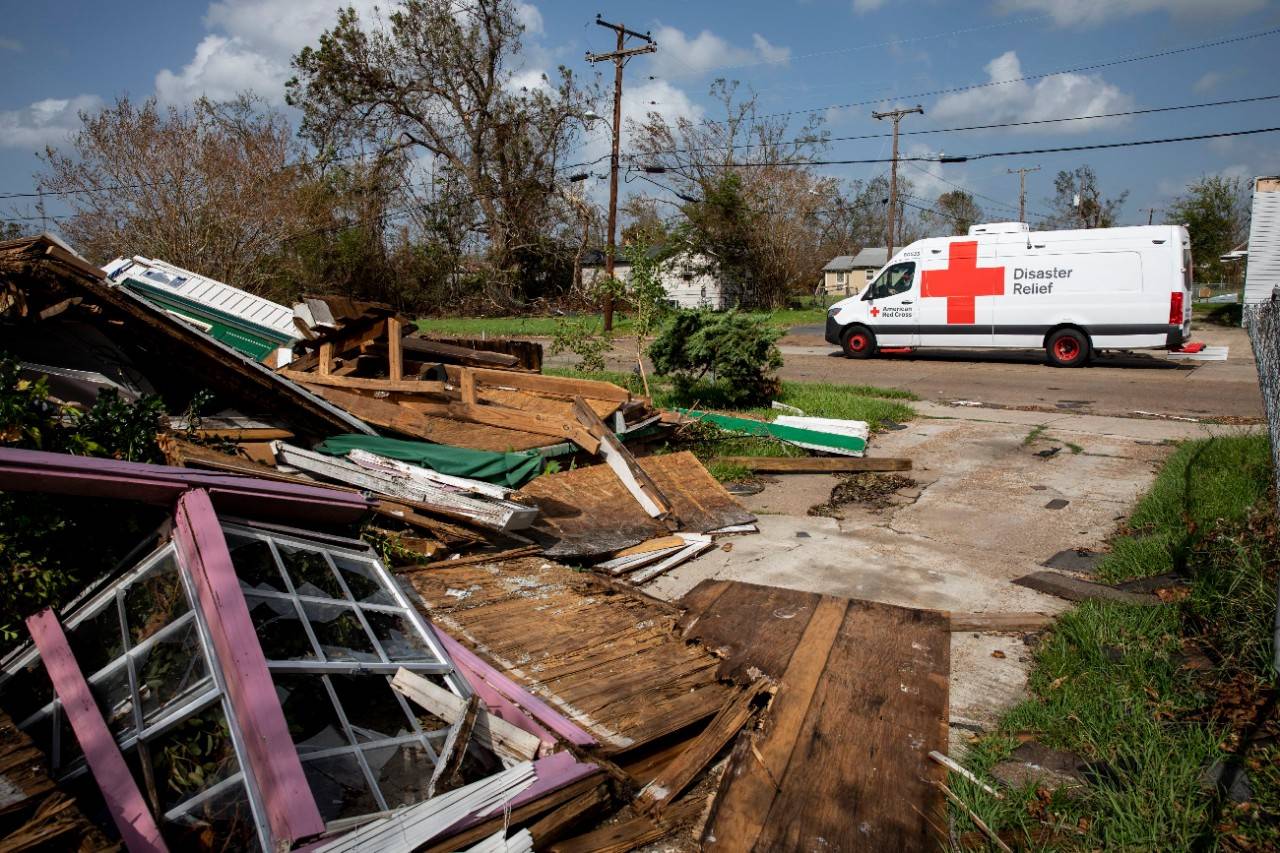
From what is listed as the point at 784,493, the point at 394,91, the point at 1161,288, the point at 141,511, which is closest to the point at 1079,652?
the point at 784,493

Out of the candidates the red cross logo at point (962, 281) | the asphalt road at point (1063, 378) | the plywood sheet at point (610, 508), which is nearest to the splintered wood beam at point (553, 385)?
the plywood sheet at point (610, 508)

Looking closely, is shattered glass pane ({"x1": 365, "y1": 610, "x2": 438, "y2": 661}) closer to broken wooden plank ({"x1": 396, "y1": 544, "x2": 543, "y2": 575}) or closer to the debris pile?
the debris pile

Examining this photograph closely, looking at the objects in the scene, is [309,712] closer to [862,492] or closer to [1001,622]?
[1001,622]

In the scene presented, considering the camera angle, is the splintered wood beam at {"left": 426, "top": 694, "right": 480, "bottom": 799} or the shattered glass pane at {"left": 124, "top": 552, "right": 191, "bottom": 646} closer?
the splintered wood beam at {"left": 426, "top": 694, "right": 480, "bottom": 799}

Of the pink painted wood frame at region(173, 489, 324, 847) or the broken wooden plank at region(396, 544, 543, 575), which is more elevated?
the pink painted wood frame at region(173, 489, 324, 847)

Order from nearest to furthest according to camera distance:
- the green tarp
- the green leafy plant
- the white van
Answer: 1. the green tarp
2. the green leafy plant
3. the white van

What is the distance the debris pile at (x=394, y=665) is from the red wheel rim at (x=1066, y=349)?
13114 millimetres

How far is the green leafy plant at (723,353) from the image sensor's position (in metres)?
11.0

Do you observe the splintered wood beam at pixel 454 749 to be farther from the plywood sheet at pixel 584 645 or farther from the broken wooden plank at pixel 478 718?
the plywood sheet at pixel 584 645

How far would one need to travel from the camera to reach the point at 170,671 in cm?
306

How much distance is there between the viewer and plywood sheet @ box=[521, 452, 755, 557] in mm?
6188

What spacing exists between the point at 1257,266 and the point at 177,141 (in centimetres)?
2601

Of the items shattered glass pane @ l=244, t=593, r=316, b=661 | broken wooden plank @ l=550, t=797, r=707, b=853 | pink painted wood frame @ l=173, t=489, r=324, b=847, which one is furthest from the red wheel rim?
pink painted wood frame @ l=173, t=489, r=324, b=847

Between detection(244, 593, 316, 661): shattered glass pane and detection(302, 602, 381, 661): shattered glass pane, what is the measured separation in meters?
0.07
